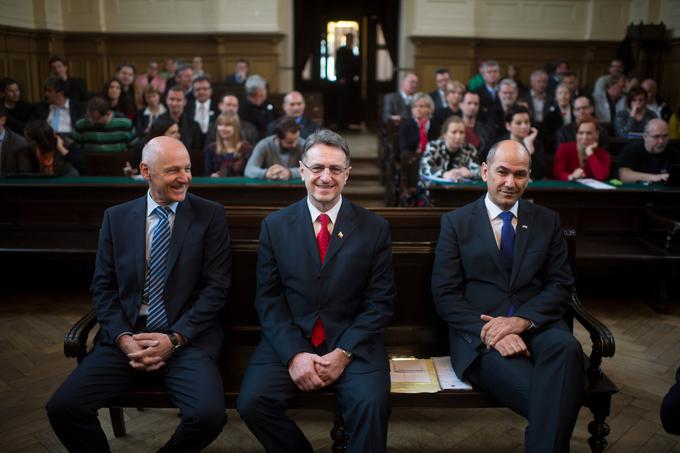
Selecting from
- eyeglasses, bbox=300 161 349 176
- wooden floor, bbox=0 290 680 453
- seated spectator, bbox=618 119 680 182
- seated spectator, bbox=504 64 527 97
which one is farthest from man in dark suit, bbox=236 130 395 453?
seated spectator, bbox=504 64 527 97

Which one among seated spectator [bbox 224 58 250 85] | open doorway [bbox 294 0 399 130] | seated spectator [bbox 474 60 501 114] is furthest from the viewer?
open doorway [bbox 294 0 399 130]

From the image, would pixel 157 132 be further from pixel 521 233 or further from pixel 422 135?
pixel 521 233

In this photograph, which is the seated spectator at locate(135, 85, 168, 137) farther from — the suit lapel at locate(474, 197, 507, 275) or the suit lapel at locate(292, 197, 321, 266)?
the suit lapel at locate(474, 197, 507, 275)

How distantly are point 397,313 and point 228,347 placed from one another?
81 cm

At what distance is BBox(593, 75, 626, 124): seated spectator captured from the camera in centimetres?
890

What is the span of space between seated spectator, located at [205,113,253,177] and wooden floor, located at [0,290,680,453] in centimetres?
199

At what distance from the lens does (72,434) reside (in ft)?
7.65

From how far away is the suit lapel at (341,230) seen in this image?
2596 millimetres

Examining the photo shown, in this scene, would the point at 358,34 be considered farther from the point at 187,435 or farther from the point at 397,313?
the point at 187,435

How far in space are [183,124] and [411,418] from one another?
4245 mm

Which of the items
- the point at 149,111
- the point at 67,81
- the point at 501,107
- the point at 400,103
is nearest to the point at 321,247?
the point at 149,111

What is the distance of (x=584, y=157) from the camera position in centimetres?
536

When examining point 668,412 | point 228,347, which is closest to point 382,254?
point 228,347

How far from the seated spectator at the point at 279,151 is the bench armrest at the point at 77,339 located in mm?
2487
